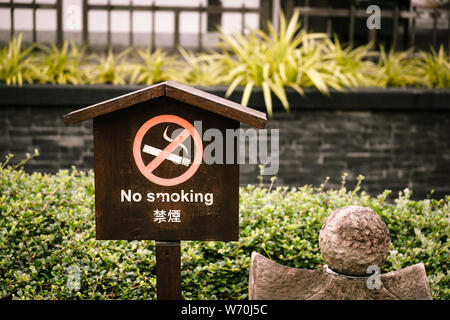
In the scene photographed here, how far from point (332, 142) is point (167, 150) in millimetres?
3927

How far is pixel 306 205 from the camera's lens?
12.2 feet

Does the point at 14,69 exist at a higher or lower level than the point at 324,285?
higher

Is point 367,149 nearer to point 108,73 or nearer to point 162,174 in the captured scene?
point 108,73

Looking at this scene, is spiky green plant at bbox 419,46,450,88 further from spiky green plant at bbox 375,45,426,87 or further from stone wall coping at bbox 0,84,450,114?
stone wall coping at bbox 0,84,450,114

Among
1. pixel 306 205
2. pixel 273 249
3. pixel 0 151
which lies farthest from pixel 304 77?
Result: pixel 0 151

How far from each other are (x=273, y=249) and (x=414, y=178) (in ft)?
11.4

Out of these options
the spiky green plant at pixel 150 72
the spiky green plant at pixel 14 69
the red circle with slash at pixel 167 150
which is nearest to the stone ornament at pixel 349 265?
the red circle with slash at pixel 167 150

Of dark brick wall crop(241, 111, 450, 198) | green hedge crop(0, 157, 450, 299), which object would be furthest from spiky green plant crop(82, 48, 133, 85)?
green hedge crop(0, 157, 450, 299)

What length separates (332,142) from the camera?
20.2 ft

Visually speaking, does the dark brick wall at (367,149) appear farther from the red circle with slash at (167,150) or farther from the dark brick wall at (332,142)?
the red circle with slash at (167,150)

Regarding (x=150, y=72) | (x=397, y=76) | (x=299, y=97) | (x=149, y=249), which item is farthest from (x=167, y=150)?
(x=397, y=76)

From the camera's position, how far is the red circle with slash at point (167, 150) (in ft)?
8.33
